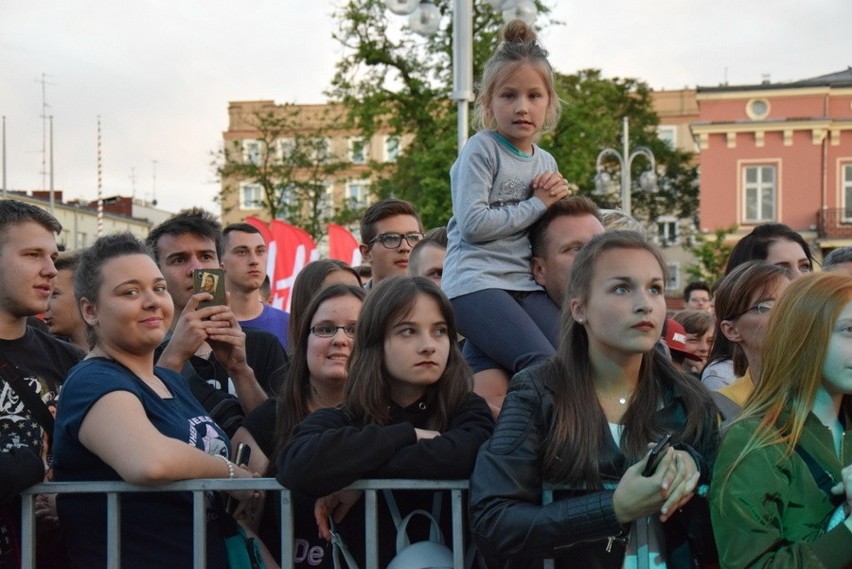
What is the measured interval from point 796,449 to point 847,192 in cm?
4128

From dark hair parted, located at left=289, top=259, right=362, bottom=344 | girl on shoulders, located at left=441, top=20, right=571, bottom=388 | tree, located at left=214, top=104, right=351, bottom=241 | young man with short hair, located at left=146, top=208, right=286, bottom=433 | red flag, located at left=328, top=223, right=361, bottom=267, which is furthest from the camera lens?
tree, located at left=214, top=104, right=351, bottom=241

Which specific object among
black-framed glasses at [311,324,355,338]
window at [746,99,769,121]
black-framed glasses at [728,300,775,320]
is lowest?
black-framed glasses at [311,324,355,338]

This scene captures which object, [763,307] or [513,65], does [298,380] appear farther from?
[763,307]

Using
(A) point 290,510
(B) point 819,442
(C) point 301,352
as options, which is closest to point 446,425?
(A) point 290,510

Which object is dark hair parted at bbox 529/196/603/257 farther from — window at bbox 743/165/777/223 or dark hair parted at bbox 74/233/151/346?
window at bbox 743/165/777/223

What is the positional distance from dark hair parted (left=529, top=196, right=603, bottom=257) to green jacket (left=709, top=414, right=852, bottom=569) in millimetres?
1408

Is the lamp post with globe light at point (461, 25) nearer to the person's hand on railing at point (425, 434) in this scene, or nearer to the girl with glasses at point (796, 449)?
the person's hand on railing at point (425, 434)

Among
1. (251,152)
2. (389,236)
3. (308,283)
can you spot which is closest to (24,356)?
(308,283)

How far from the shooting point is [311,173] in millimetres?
43188

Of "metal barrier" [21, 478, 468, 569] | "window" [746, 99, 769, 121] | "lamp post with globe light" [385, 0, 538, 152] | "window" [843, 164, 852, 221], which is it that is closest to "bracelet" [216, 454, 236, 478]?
"metal barrier" [21, 478, 468, 569]

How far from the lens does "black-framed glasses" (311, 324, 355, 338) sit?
4098 millimetres

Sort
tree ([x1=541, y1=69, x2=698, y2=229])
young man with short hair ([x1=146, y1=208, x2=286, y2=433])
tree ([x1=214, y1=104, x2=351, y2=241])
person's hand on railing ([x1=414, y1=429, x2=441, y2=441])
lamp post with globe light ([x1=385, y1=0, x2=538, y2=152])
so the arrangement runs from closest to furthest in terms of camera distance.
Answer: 1. person's hand on railing ([x1=414, y1=429, x2=441, y2=441])
2. young man with short hair ([x1=146, y1=208, x2=286, y2=433])
3. lamp post with globe light ([x1=385, y1=0, x2=538, y2=152])
4. tree ([x1=214, y1=104, x2=351, y2=241])
5. tree ([x1=541, y1=69, x2=698, y2=229])

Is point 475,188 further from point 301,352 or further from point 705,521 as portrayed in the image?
point 705,521

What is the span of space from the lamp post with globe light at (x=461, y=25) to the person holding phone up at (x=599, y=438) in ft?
21.6
